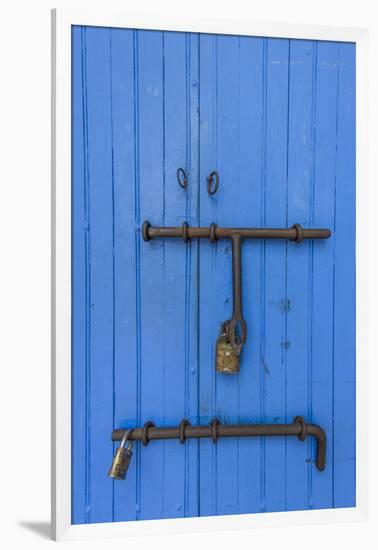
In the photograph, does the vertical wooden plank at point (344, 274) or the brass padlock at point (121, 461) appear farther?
the vertical wooden plank at point (344, 274)

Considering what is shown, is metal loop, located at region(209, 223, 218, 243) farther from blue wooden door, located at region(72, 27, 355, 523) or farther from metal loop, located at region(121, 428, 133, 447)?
metal loop, located at region(121, 428, 133, 447)

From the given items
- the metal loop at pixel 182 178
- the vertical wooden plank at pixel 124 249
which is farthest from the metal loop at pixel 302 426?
the metal loop at pixel 182 178

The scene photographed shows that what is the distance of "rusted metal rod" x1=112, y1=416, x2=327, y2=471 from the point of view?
89 cm

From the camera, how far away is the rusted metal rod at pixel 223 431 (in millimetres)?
891

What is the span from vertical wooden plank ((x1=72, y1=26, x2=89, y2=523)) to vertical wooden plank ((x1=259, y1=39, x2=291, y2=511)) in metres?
0.40

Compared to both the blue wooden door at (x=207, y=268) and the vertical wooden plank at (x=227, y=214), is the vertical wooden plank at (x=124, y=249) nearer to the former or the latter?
the blue wooden door at (x=207, y=268)

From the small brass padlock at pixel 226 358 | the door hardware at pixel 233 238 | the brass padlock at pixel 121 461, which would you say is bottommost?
the brass padlock at pixel 121 461

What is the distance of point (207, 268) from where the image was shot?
0.93m

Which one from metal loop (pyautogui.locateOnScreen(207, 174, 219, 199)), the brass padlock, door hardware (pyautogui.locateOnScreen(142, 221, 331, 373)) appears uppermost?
metal loop (pyautogui.locateOnScreen(207, 174, 219, 199))

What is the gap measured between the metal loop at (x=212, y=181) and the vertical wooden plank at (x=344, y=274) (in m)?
0.29

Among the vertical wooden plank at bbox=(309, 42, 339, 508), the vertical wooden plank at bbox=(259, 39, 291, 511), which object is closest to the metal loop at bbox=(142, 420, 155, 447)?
the vertical wooden plank at bbox=(259, 39, 291, 511)

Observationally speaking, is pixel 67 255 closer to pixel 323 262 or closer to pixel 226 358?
pixel 226 358

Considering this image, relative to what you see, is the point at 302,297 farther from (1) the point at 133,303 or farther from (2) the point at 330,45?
(2) the point at 330,45

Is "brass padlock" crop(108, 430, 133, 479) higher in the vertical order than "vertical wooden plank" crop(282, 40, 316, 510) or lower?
lower
